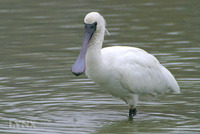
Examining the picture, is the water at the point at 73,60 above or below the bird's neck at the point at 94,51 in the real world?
below

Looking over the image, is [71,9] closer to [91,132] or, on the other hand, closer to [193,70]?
[193,70]

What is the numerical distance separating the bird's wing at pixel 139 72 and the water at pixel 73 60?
42 centimetres

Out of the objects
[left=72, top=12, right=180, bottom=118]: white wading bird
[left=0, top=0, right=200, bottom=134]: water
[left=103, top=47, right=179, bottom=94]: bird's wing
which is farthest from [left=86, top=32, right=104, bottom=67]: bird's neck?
[left=0, top=0, right=200, bottom=134]: water

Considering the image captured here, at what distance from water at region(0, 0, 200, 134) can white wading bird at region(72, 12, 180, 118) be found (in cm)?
43

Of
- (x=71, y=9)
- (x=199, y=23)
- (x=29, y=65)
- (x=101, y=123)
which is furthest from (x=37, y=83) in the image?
(x=71, y=9)

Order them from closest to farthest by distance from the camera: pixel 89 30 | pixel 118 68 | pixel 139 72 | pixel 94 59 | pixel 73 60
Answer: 1. pixel 94 59
2. pixel 89 30
3. pixel 118 68
4. pixel 139 72
5. pixel 73 60

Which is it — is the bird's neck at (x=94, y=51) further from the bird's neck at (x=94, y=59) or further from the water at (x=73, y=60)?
the water at (x=73, y=60)

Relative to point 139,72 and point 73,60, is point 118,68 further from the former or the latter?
point 73,60

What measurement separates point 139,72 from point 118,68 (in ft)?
2.35

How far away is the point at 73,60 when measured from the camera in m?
14.7

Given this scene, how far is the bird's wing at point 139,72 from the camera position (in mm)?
10250

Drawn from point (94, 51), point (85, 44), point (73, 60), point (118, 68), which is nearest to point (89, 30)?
point (85, 44)

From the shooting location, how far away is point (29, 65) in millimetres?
14398

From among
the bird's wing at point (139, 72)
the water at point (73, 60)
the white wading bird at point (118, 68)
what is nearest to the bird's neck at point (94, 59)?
the white wading bird at point (118, 68)
